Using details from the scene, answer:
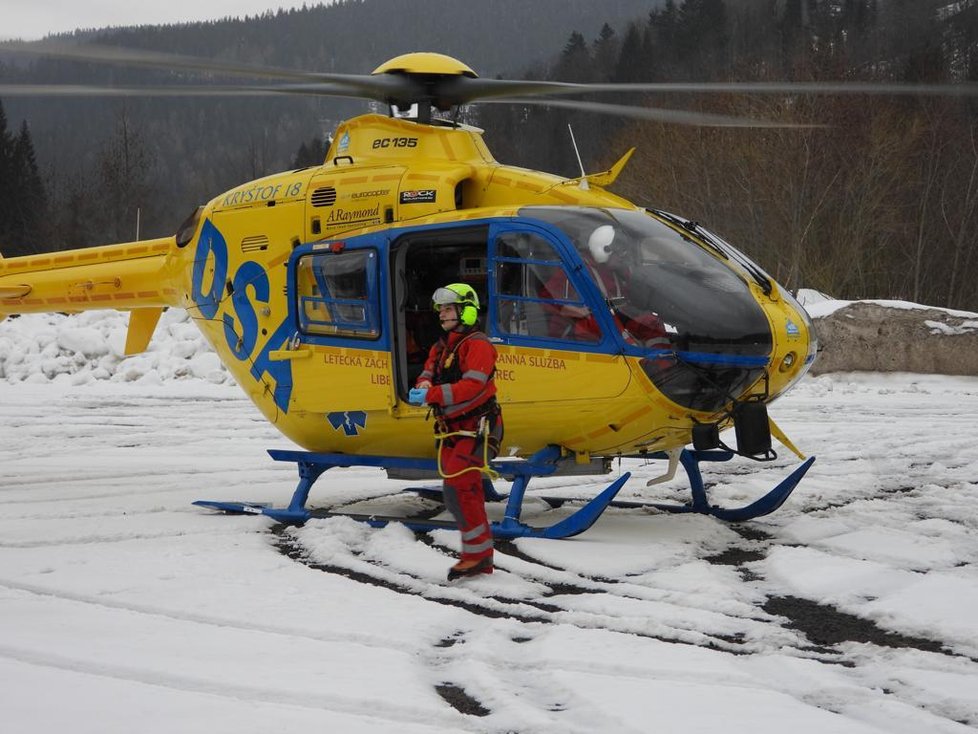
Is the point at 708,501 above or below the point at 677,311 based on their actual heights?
below

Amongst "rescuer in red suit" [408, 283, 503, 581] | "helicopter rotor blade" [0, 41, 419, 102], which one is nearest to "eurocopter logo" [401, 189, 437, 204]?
"helicopter rotor blade" [0, 41, 419, 102]

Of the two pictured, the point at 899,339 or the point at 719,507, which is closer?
the point at 719,507

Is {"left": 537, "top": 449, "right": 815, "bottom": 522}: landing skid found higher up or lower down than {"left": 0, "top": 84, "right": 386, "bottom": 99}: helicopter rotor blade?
lower down

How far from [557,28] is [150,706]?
124 meters

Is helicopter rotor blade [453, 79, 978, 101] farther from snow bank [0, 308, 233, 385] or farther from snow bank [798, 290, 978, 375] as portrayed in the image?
snow bank [0, 308, 233, 385]

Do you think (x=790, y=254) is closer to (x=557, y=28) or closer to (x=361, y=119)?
(x=361, y=119)

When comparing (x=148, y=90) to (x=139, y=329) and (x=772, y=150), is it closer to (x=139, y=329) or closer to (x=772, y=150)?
(x=139, y=329)

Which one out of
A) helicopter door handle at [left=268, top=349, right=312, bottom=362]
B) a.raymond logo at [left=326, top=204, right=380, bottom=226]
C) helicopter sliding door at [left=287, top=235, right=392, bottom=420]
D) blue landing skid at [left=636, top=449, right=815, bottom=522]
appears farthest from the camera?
helicopter door handle at [left=268, top=349, right=312, bottom=362]

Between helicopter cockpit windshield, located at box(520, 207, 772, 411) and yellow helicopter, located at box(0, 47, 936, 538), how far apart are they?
0.04 feet

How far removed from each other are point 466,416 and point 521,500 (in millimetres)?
1126

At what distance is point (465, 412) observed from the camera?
6469mm

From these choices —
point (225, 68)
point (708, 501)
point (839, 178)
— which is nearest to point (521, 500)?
point (708, 501)

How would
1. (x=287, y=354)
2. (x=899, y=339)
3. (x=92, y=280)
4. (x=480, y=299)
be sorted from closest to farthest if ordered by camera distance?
(x=480, y=299)
(x=287, y=354)
(x=92, y=280)
(x=899, y=339)

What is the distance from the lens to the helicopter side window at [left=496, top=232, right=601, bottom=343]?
7.06 meters
